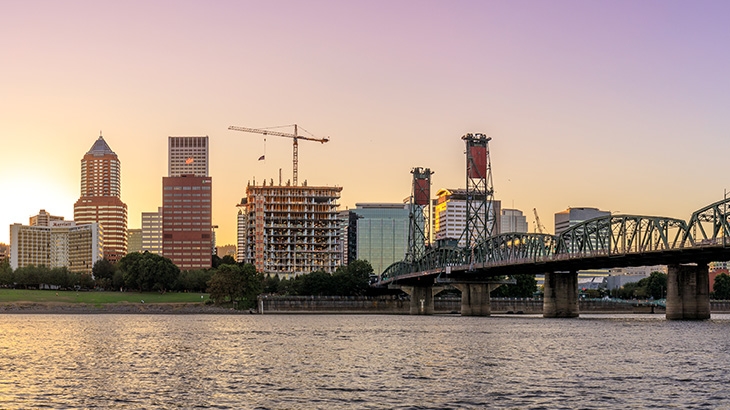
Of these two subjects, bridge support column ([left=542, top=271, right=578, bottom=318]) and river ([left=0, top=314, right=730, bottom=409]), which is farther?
bridge support column ([left=542, top=271, right=578, bottom=318])

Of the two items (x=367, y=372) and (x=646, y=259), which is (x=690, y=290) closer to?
(x=646, y=259)

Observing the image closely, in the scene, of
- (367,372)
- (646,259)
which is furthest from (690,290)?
(367,372)

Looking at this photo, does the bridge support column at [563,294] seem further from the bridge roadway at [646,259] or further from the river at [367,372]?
the river at [367,372]

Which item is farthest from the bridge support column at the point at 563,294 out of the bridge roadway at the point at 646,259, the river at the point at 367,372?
the river at the point at 367,372

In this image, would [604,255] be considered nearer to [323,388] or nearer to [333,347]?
[333,347]

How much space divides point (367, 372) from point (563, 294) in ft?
436

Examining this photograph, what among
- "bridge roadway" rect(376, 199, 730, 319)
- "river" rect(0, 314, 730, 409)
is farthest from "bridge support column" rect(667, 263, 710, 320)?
"river" rect(0, 314, 730, 409)

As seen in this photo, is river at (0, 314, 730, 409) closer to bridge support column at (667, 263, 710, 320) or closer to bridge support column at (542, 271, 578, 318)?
bridge support column at (667, 263, 710, 320)

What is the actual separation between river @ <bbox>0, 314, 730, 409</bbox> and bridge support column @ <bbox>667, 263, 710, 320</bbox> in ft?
171

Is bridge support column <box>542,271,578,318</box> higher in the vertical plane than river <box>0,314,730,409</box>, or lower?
higher

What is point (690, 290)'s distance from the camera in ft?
550

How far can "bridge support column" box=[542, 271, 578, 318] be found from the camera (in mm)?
195625

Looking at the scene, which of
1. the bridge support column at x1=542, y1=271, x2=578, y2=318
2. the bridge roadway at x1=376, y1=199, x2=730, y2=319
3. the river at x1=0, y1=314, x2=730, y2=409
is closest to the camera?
the river at x1=0, y1=314, x2=730, y2=409

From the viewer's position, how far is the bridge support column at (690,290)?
548ft
